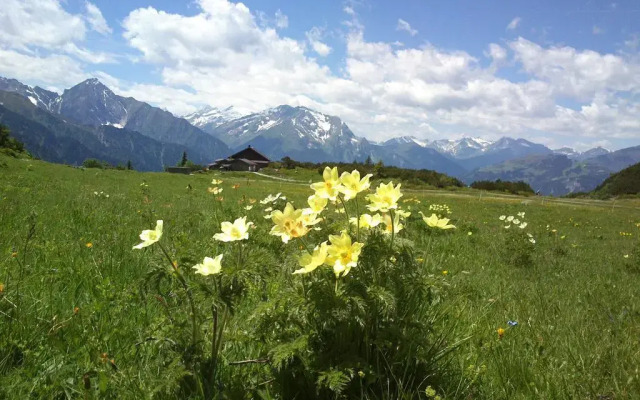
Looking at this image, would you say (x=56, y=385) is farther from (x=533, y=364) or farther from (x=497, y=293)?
(x=497, y=293)

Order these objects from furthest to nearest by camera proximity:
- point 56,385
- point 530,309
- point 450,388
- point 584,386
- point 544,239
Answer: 1. point 544,239
2. point 530,309
3. point 584,386
4. point 450,388
5. point 56,385

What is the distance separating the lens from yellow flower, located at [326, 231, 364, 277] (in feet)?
5.64

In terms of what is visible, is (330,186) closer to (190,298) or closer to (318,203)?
(318,203)

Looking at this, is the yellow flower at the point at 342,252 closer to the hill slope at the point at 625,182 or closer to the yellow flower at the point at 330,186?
the yellow flower at the point at 330,186

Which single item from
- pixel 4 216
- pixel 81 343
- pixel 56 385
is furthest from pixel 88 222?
pixel 56 385

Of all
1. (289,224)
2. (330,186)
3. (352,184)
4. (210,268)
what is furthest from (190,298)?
(352,184)

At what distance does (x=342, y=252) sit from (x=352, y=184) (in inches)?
18.2

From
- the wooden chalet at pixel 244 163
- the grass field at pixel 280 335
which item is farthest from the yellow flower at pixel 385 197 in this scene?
the wooden chalet at pixel 244 163

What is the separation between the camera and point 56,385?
73.8 inches

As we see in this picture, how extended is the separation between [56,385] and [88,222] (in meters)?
Result: 5.04

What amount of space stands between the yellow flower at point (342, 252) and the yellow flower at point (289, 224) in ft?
0.81

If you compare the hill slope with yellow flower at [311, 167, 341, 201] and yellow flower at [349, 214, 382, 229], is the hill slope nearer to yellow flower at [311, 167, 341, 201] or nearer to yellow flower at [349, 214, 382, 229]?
yellow flower at [349, 214, 382, 229]

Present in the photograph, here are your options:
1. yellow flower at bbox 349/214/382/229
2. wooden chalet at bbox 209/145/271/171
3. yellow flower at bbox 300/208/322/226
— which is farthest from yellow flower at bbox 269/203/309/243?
wooden chalet at bbox 209/145/271/171

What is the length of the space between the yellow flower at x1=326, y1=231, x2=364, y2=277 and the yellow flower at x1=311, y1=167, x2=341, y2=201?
0.34 meters
